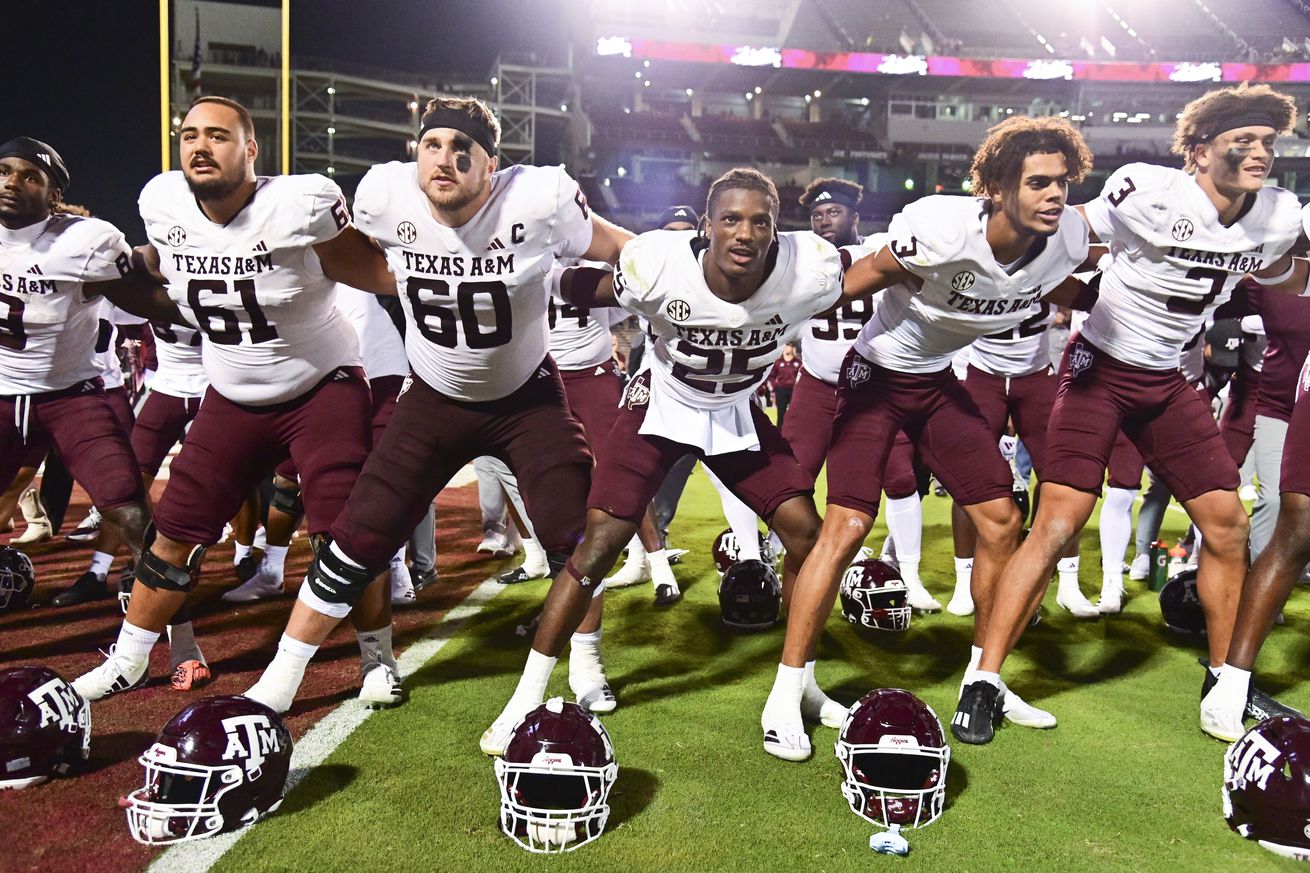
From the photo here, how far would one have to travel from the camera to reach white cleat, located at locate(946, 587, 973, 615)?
5215 mm

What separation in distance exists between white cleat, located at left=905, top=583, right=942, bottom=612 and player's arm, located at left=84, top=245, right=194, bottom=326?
153 inches

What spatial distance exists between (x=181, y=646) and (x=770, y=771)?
244 centimetres

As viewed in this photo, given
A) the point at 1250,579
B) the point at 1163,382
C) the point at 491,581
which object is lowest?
the point at 491,581

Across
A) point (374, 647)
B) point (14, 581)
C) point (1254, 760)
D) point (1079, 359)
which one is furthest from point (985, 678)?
point (14, 581)

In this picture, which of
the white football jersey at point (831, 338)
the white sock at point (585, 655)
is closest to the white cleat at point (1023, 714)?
the white sock at point (585, 655)

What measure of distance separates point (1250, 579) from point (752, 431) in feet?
6.37

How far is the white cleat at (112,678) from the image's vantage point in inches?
139

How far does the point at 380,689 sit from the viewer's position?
3.59 m

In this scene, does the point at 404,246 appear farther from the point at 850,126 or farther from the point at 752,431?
the point at 850,126

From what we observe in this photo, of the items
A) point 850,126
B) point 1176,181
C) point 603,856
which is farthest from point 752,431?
point 850,126

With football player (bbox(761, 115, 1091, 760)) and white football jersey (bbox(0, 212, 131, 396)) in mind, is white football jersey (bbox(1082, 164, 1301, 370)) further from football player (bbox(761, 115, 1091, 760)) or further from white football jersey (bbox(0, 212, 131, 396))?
white football jersey (bbox(0, 212, 131, 396))

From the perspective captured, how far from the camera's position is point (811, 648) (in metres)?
3.45

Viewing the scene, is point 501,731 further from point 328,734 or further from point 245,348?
point 245,348

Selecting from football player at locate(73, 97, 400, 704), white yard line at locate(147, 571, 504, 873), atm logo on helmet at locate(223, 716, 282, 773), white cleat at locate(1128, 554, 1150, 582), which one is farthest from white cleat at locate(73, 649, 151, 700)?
white cleat at locate(1128, 554, 1150, 582)
